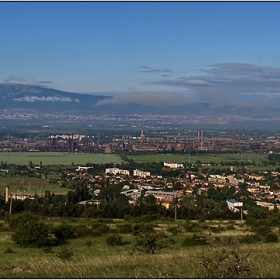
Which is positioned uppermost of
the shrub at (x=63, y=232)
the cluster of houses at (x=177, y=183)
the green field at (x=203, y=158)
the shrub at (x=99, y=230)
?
the shrub at (x=63, y=232)

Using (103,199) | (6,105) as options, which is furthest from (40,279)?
(6,105)

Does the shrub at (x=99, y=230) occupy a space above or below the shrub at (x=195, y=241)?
below

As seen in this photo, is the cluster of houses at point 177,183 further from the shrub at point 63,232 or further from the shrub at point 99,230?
the shrub at point 63,232

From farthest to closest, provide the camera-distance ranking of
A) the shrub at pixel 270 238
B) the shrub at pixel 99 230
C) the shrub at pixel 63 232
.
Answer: the shrub at pixel 99 230 → the shrub at pixel 63 232 → the shrub at pixel 270 238

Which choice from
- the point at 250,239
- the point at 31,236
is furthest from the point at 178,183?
the point at 31,236

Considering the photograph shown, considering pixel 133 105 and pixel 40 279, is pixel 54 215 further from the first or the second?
pixel 133 105

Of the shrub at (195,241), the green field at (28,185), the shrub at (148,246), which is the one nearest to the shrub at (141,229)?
the shrub at (195,241)

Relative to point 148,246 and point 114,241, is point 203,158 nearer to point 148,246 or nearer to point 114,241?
point 114,241

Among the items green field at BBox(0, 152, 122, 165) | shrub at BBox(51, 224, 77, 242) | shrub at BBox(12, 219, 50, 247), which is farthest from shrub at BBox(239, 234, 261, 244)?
green field at BBox(0, 152, 122, 165)

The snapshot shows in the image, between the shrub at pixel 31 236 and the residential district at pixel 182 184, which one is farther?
the residential district at pixel 182 184
